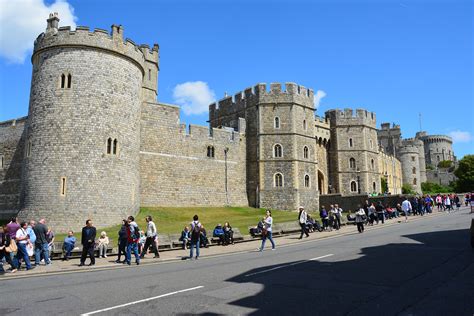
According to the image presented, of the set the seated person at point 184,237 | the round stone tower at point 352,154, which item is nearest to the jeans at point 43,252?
the seated person at point 184,237

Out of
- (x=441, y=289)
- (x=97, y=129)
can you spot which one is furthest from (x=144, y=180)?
(x=441, y=289)

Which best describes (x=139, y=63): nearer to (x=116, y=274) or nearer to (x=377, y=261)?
(x=116, y=274)

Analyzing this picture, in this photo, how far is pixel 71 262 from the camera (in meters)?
13.6

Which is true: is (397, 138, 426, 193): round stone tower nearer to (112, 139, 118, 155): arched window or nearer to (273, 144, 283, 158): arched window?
(273, 144, 283, 158): arched window

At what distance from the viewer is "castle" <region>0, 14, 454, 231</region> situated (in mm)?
22828

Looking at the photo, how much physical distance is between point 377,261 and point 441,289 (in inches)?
124

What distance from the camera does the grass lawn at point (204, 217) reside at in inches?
926

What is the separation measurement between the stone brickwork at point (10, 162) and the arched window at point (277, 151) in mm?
22082

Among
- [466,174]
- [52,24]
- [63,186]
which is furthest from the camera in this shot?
[466,174]

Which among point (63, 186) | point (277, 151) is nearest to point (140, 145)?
point (63, 186)

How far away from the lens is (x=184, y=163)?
104 feet

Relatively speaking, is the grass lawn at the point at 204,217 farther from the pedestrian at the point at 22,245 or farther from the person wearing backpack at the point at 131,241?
the pedestrian at the point at 22,245

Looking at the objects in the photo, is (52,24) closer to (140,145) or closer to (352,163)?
(140,145)

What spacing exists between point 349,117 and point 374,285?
4091 cm
